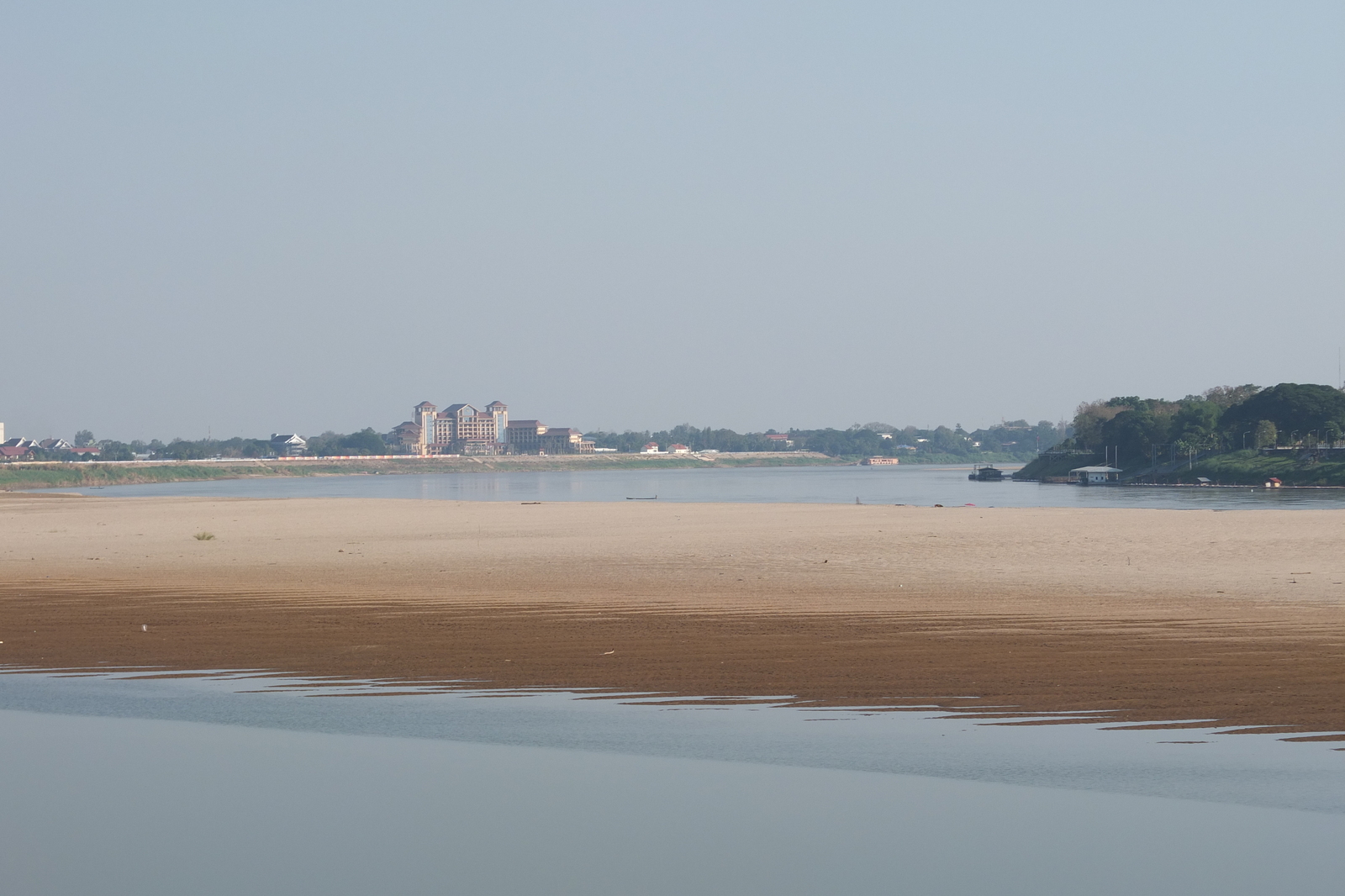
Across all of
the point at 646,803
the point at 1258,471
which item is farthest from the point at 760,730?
the point at 1258,471

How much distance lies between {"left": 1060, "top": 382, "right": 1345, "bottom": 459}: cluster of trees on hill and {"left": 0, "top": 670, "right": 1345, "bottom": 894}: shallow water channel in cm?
13721

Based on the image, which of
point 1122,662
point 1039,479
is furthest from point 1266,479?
point 1122,662

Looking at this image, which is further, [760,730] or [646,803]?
[760,730]

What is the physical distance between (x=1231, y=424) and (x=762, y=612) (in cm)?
13960

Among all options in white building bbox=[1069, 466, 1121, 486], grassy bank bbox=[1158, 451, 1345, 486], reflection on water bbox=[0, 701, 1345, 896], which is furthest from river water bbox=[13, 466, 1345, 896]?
white building bbox=[1069, 466, 1121, 486]

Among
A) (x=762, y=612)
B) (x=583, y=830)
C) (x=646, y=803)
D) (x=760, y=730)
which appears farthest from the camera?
(x=762, y=612)

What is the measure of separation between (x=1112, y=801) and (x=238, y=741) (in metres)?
7.29

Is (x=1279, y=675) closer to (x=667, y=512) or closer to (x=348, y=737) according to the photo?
(x=348, y=737)

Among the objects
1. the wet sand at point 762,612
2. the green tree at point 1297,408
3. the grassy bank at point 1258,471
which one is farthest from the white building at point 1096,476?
the wet sand at point 762,612

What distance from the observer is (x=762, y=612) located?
19000 mm

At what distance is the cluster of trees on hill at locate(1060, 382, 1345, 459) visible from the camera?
438 ft

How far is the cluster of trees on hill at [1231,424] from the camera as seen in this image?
438 ft

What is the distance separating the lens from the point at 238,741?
11219 millimetres

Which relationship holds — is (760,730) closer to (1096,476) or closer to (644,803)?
(644,803)
